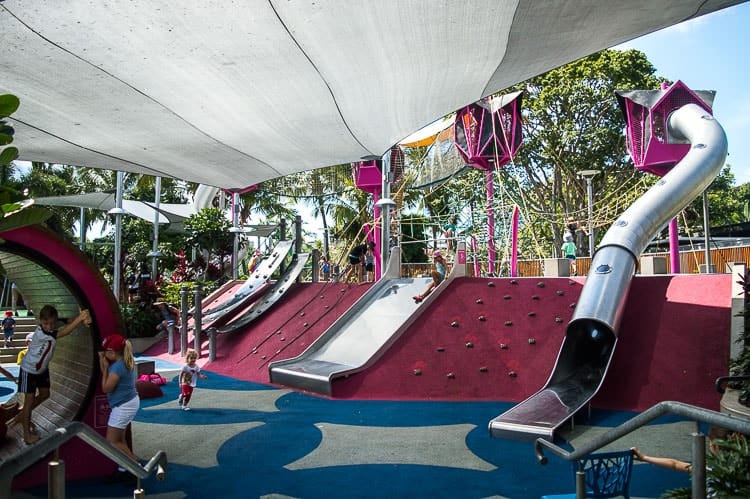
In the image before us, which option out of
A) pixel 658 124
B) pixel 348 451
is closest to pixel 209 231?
pixel 658 124

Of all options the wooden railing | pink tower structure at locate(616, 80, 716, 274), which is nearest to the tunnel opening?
the wooden railing

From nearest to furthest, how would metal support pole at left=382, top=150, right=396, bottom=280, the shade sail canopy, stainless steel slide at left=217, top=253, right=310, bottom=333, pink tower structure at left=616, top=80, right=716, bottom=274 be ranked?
1. the shade sail canopy
2. metal support pole at left=382, top=150, right=396, bottom=280
3. stainless steel slide at left=217, top=253, right=310, bottom=333
4. pink tower structure at left=616, top=80, right=716, bottom=274

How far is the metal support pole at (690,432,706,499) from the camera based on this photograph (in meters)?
2.42

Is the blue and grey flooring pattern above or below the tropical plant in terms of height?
below

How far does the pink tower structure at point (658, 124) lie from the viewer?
47.0 ft

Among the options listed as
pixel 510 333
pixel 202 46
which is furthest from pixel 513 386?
pixel 202 46

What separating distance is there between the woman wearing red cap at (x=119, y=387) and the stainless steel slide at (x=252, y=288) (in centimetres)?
961

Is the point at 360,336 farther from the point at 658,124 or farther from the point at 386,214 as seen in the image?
the point at 658,124

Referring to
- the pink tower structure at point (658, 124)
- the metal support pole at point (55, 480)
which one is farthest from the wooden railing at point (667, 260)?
the metal support pole at point (55, 480)

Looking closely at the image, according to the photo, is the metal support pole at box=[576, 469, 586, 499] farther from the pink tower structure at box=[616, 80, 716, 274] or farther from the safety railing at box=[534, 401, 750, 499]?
the pink tower structure at box=[616, 80, 716, 274]

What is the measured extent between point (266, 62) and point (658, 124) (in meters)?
11.7

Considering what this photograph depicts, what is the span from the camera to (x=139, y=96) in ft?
21.8

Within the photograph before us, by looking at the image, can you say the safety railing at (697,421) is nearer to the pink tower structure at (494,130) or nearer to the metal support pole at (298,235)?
the metal support pole at (298,235)

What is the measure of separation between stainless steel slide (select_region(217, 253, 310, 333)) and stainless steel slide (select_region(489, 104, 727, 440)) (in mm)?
7856
